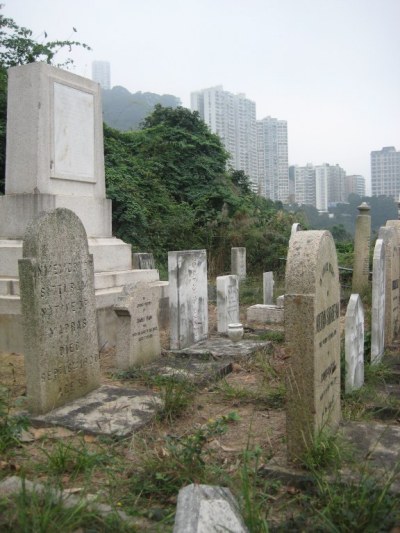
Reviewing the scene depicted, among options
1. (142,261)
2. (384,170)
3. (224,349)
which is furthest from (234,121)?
(224,349)

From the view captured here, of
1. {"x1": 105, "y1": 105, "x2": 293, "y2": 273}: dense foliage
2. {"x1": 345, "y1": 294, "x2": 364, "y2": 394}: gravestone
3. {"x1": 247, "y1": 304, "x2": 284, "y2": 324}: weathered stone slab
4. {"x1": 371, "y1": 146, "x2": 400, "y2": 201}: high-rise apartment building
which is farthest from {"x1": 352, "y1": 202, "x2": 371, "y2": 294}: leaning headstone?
{"x1": 371, "y1": 146, "x2": 400, "y2": 201}: high-rise apartment building

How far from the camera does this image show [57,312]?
428 cm

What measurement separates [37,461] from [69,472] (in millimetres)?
277

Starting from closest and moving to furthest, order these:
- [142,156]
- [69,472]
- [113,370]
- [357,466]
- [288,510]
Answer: [288,510] < [357,466] < [69,472] < [113,370] < [142,156]

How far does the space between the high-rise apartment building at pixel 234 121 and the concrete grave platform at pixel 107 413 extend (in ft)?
108

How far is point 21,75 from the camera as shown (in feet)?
20.9

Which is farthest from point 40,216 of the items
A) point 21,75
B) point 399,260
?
point 399,260

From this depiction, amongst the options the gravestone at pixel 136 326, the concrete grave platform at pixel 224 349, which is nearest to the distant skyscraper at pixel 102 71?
the concrete grave platform at pixel 224 349

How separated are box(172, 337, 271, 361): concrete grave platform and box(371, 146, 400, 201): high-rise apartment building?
37837 mm

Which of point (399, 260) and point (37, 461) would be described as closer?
point (37, 461)

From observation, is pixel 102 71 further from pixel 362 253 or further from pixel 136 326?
pixel 136 326

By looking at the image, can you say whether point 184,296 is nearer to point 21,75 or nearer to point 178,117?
point 21,75

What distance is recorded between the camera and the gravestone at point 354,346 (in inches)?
176

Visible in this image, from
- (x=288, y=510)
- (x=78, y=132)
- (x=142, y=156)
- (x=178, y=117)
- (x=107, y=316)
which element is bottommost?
(x=288, y=510)
